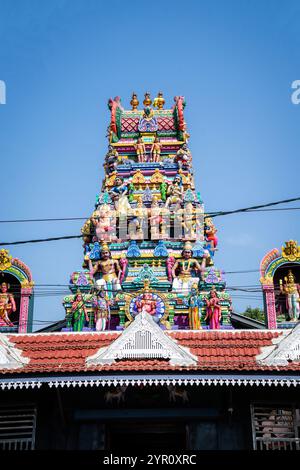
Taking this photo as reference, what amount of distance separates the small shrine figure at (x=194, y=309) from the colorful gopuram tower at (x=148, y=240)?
0.11ft

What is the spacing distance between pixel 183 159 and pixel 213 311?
8509mm

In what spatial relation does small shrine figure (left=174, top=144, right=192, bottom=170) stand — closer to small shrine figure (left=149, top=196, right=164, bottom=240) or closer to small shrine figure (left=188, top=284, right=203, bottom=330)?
small shrine figure (left=149, top=196, right=164, bottom=240)

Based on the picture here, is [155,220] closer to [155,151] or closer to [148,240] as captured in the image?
[148,240]

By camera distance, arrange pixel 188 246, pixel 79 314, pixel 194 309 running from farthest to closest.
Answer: pixel 188 246, pixel 194 309, pixel 79 314

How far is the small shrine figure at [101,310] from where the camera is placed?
21.9 m

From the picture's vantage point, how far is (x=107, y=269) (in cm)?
2459

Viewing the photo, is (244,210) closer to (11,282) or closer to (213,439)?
(213,439)

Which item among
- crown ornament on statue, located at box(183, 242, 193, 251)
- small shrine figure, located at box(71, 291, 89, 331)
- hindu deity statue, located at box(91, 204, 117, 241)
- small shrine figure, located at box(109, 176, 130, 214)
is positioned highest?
small shrine figure, located at box(109, 176, 130, 214)

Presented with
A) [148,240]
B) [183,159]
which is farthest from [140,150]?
[148,240]

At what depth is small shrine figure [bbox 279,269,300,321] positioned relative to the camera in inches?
901

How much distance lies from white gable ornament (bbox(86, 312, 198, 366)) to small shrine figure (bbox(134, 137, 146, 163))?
50.4ft

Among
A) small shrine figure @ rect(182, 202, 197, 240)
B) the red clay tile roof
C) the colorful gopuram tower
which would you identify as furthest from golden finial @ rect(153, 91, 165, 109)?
the red clay tile roof

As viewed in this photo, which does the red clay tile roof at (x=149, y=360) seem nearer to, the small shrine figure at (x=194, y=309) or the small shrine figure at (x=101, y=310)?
the small shrine figure at (x=101, y=310)
